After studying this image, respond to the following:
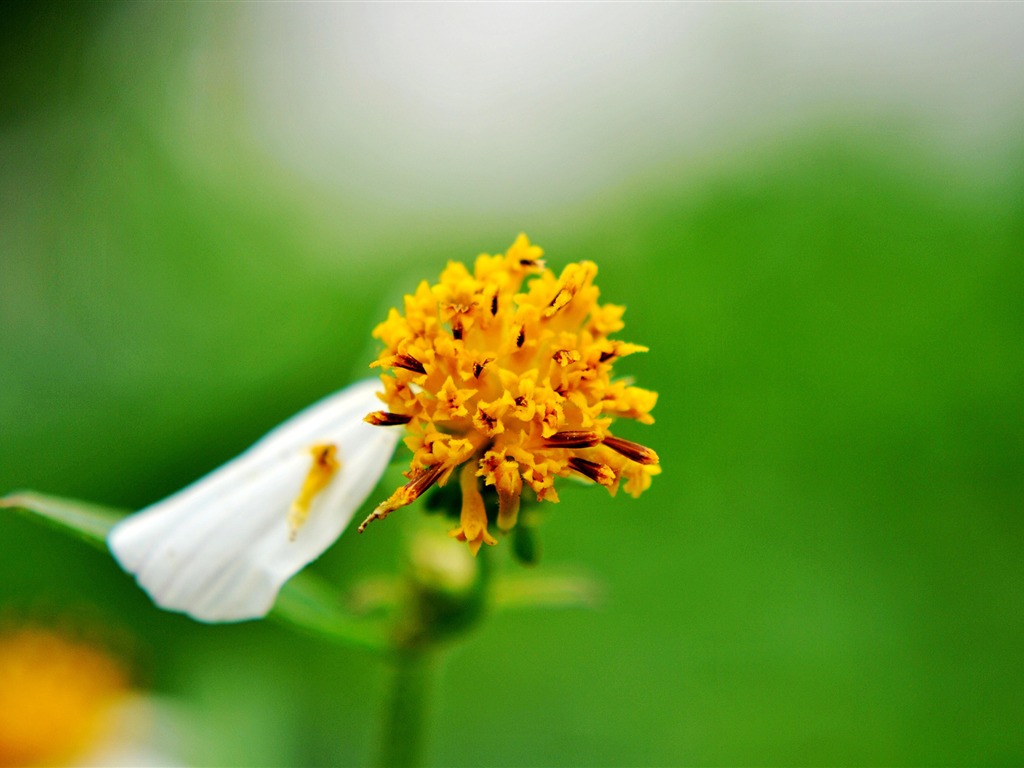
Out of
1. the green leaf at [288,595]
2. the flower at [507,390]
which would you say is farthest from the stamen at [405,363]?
the green leaf at [288,595]

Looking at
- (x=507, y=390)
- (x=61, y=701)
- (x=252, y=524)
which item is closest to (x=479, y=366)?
(x=507, y=390)

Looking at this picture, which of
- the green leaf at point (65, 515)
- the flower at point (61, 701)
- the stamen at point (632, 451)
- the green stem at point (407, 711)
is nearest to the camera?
the green leaf at point (65, 515)

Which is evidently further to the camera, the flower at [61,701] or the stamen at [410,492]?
the flower at [61,701]

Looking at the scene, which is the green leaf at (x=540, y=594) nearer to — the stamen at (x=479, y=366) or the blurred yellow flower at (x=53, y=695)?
the stamen at (x=479, y=366)

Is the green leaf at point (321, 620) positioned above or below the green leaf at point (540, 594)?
below

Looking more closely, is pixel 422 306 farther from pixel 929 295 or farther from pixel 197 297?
pixel 929 295

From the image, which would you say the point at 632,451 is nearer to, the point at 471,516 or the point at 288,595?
the point at 471,516
